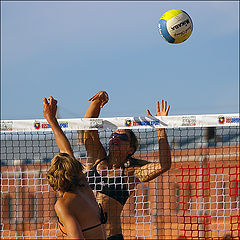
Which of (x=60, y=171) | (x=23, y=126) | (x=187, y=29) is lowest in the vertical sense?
(x=60, y=171)

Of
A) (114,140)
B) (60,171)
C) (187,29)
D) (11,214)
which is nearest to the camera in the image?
(60,171)

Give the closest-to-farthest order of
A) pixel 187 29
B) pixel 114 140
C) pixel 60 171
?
pixel 60 171 → pixel 114 140 → pixel 187 29

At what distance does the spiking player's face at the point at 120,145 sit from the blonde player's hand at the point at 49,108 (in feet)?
3.62

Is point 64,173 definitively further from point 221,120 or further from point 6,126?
point 221,120

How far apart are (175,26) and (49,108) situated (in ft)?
7.88

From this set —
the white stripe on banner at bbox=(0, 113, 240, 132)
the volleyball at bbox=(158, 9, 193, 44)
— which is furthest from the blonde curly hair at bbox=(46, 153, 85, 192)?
the volleyball at bbox=(158, 9, 193, 44)

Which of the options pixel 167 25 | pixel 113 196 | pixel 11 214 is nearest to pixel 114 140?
pixel 113 196

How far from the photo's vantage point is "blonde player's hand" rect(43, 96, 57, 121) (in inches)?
202

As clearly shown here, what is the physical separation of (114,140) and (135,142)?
0.35 metres

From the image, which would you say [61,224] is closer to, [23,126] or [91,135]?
[91,135]

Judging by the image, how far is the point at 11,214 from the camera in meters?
26.0

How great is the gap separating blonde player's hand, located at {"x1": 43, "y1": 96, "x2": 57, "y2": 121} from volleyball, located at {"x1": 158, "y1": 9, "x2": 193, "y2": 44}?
2.24 metres

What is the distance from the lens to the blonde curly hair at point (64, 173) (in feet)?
13.2

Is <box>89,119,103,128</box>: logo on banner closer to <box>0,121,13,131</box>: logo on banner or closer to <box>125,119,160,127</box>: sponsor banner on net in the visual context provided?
<box>125,119,160,127</box>: sponsor banner on net
